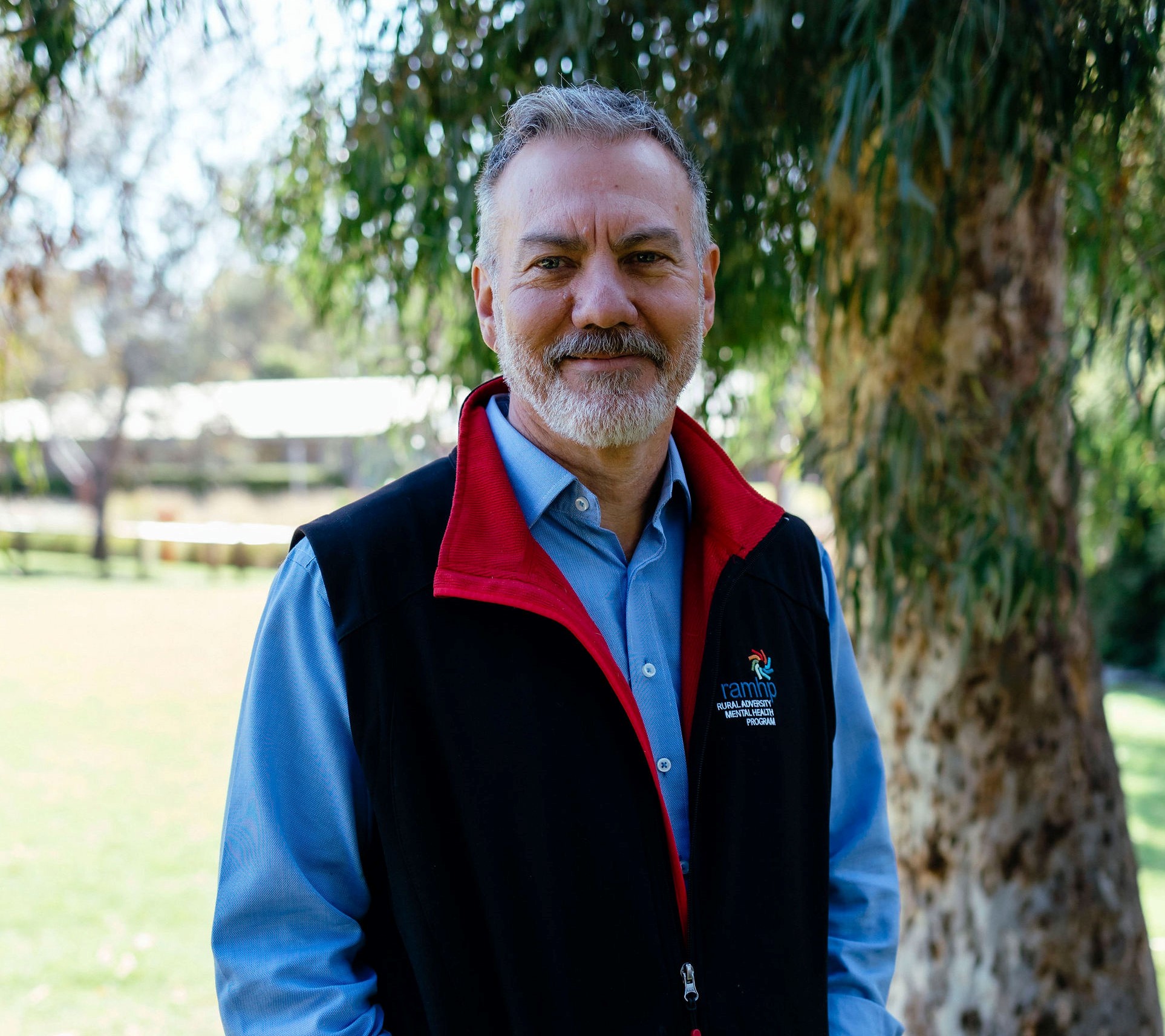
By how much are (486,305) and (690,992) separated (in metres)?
1.06

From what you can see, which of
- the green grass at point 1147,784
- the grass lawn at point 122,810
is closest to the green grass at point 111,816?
the grass lawn at point 122,810

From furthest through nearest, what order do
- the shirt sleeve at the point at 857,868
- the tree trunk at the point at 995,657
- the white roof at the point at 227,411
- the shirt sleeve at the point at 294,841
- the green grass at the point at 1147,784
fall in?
the white roof at the point at 227,411, the green grass at the point at 1147,784, the tree trunk at the point at 995,657, the shirt sleeve at the point at 857,868, the shirt sleeve at the point at 294,841

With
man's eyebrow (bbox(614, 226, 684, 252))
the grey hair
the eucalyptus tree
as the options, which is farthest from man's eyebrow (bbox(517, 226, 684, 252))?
the eucalyptus tree

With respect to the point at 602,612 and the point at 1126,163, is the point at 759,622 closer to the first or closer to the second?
the point at 602,612

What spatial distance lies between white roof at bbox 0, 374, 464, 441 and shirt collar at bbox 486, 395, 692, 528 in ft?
33.2

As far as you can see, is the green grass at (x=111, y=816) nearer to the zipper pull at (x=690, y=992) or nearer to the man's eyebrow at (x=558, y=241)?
the zipper pull at (x=690, y=992)

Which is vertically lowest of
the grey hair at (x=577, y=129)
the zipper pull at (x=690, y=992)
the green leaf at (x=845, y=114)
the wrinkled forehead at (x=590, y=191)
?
the zipper pull at (x=690, y=992)

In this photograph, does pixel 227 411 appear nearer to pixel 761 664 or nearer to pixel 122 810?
pixel 122 810

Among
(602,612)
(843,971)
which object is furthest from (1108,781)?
(602,612)

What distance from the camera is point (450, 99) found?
3.06 m

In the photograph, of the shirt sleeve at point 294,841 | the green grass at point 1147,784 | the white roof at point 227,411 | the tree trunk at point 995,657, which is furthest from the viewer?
the white roof at point 227,411

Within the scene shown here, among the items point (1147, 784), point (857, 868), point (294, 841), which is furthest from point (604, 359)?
point (1147, 784)

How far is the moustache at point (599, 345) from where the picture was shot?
1.61 meters

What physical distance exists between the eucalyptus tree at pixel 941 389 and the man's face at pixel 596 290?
1.23 meters
